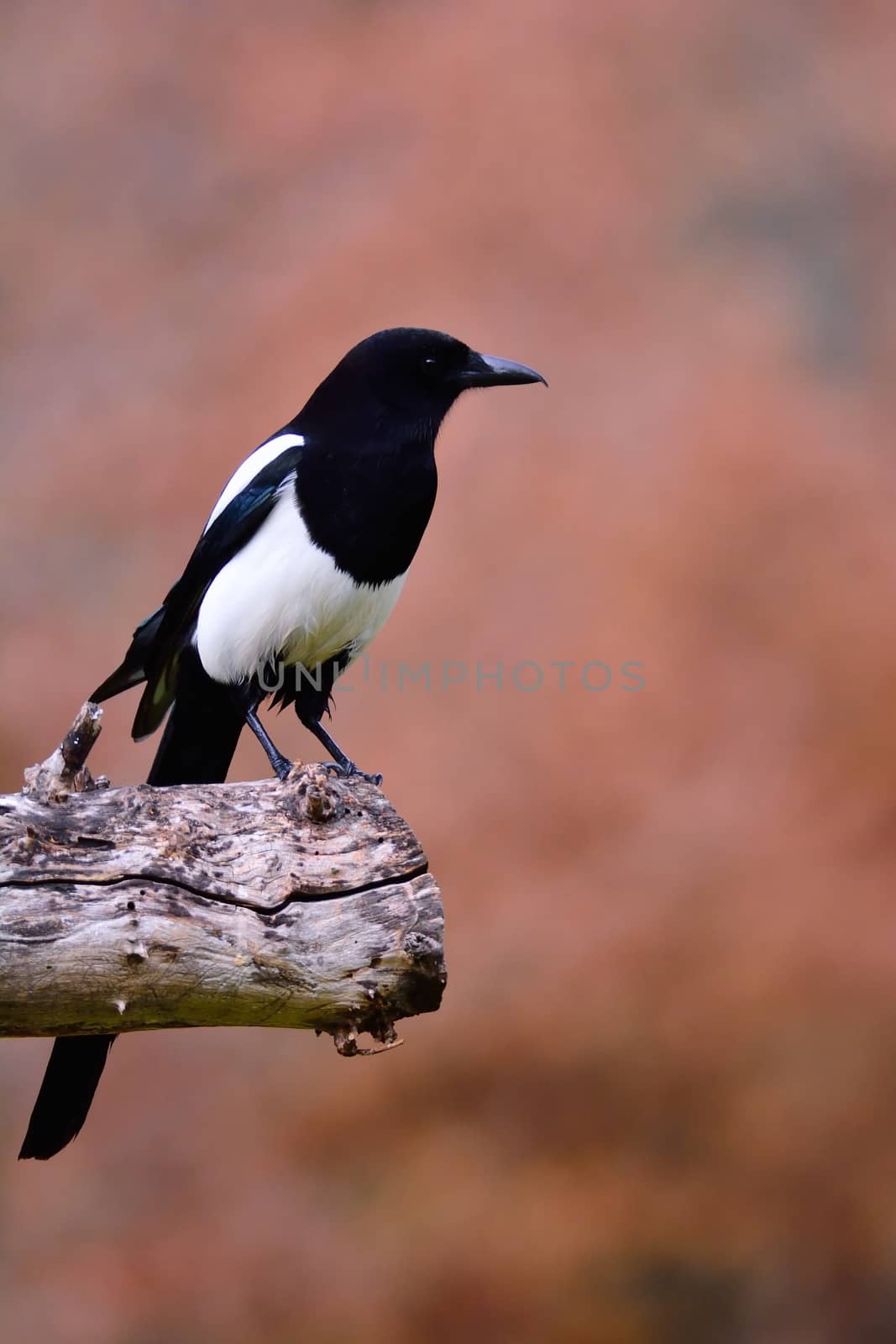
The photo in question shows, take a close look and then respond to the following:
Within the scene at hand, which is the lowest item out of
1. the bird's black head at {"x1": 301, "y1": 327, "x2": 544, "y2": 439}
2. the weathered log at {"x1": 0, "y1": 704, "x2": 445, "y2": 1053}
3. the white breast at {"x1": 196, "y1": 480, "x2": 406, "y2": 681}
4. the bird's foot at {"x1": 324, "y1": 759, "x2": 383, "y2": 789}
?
the weathered log at {"x1": 0, "y1": 704, "x2": 445, "y2": 1053}

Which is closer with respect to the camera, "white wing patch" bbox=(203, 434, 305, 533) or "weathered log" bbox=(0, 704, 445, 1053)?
"weathered log" bbox=(0, 704, 445, 1053)

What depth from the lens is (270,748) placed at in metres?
1.89

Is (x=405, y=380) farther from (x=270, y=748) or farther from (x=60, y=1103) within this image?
(x=60, y=1103)

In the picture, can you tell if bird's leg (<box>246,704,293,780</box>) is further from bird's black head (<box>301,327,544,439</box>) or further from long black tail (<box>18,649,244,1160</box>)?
bird's black head (<box>301,327,544,439</box>)

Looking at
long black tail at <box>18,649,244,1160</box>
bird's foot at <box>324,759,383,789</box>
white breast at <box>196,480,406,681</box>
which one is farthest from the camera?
long black tail at <box>18,649,244,1160</box>

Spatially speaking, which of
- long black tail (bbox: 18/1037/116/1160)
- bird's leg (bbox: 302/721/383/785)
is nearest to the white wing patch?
bird's leg (bbox: 302/721/383/785)

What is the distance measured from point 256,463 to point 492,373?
389mm

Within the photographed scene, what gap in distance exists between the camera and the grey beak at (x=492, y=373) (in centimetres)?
201

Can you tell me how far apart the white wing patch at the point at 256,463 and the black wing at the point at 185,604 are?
0.04 feet

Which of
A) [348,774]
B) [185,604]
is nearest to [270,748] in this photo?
[348,774]

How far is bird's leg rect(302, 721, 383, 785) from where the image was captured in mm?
1749

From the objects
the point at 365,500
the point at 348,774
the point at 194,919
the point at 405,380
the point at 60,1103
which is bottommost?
the point at 60,1103

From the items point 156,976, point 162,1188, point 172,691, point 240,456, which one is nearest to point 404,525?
point 172,691

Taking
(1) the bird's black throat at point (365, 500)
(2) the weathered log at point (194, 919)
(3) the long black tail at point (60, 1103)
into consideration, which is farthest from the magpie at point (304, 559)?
(2) the weathered log at point (194, 919)
